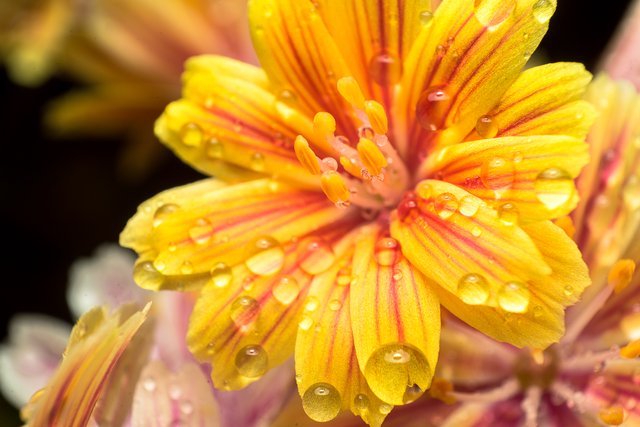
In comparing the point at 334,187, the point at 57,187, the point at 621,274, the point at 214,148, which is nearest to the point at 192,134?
→ the point at 214,148

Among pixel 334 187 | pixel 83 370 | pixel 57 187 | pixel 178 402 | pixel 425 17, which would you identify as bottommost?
pixel 57 187

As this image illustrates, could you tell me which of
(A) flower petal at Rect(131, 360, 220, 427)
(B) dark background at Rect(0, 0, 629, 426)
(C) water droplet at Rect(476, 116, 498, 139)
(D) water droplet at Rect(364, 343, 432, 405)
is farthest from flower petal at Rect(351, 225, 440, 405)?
(B) dark background at Rect(0, 0, 629, 426)

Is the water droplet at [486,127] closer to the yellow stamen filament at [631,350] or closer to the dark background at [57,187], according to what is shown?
the yellow stamen filament at [631,350]

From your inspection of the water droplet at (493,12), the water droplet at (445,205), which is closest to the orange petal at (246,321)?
the water droplet at (445,205)

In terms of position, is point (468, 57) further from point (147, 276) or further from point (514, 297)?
point (147, 276)

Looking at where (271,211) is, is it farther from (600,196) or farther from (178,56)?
(178,56)

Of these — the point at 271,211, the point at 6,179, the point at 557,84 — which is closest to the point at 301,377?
the point at 271,211
